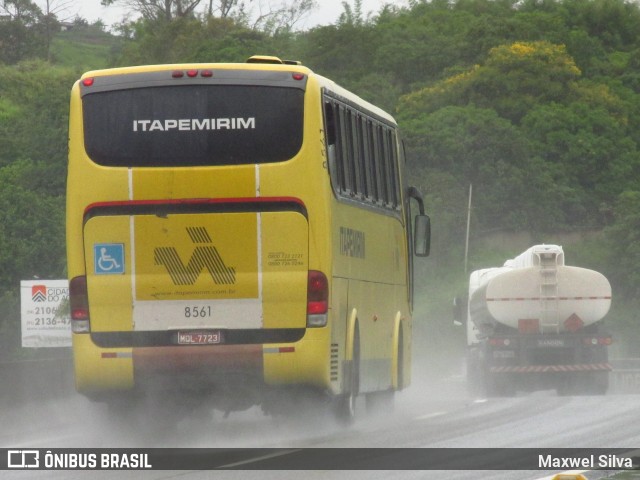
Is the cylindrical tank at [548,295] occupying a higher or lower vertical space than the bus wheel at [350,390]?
higher

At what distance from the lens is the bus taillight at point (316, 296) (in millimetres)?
16172

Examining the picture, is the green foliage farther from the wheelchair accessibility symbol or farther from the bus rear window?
the bus rear window

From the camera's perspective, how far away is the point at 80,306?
16.4m

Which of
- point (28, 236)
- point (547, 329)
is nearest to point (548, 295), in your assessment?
point (547, 329)

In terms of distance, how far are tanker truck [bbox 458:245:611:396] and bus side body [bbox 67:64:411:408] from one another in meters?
14.1

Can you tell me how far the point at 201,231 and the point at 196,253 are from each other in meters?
0.22

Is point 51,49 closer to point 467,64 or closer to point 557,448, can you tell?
point 467,64

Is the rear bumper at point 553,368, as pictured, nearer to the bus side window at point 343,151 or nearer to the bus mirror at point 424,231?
the bus mirror at point 424,231

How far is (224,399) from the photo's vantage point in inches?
662

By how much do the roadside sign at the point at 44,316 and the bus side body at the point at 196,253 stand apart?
1386cm

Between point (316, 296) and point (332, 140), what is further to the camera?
point (332, 140)

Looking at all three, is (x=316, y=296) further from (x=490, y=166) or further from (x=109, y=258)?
(x=490, y=166)

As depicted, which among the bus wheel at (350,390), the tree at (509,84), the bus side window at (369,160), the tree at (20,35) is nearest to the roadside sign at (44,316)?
the bus side window at (369,160)

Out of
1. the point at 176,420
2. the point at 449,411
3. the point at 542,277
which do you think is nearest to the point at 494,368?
the point at 542,277
